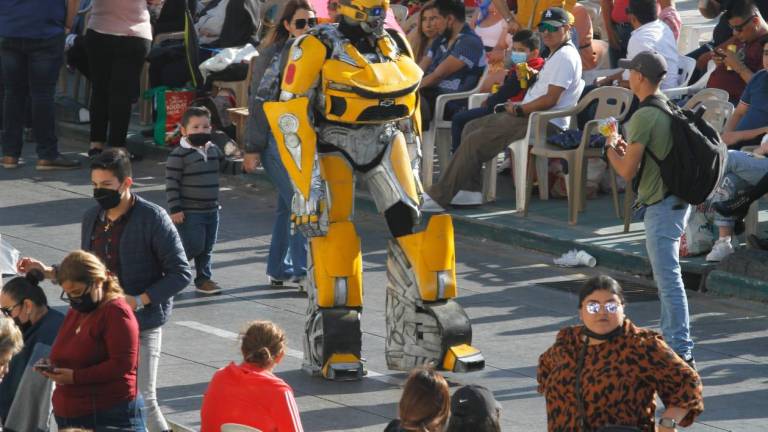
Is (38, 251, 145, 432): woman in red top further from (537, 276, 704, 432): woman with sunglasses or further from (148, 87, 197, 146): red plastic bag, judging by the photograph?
(148, 87, 197, 146): red plastic bag

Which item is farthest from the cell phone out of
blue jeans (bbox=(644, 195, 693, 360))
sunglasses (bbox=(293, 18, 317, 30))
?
sunglasses (bbox=(293, 18, 317, 30))

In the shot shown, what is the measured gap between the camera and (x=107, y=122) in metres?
16.1

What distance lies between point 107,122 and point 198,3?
1.82 meters

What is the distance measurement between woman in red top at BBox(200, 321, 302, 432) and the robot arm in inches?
94.2

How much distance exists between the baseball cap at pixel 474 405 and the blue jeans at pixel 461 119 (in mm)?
7980

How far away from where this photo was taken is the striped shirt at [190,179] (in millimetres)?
11125

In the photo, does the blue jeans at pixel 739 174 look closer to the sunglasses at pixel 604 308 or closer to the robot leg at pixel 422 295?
the robot leg at pixel 422 295

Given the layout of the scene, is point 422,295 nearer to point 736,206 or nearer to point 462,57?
point 736,206

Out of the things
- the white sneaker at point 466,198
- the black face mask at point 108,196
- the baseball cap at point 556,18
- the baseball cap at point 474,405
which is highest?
the baseball cap at point 556,18

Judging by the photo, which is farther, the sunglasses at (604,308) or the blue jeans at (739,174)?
the blue jeans at (739,174)

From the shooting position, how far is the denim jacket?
323 inches

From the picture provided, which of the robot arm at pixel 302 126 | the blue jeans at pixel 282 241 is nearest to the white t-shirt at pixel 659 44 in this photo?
the blue jeans at pixel 282 241

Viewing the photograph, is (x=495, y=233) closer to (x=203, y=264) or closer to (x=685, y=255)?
(x=685, y=255)

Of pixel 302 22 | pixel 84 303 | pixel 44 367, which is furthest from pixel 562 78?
pixel 44 367
